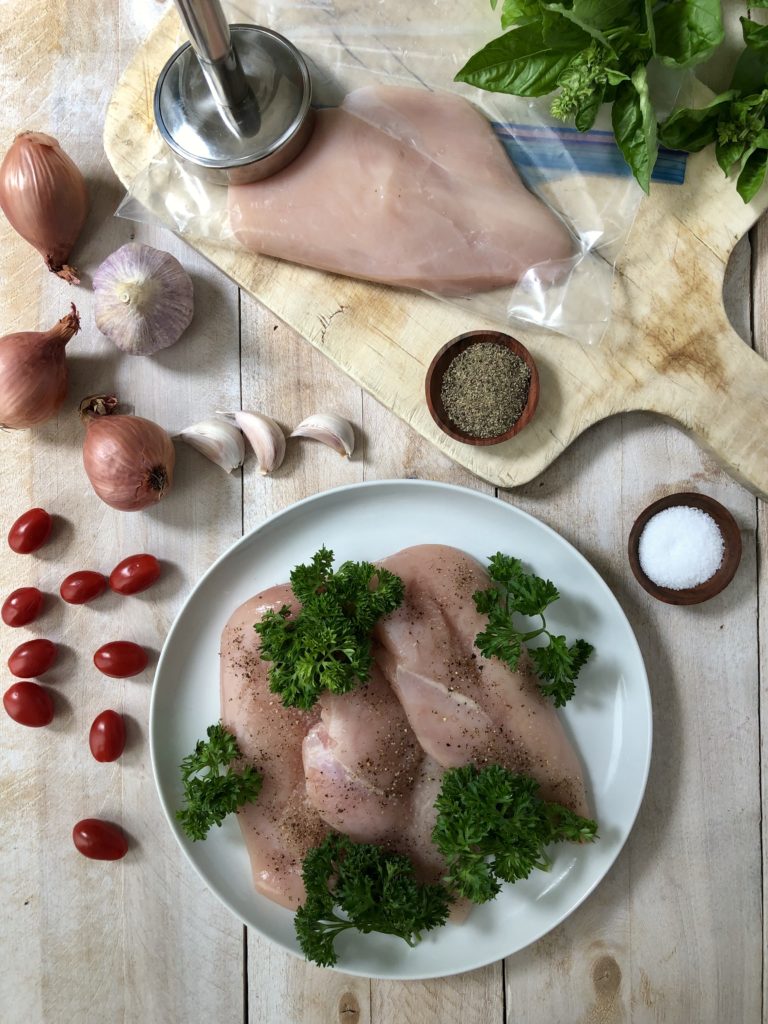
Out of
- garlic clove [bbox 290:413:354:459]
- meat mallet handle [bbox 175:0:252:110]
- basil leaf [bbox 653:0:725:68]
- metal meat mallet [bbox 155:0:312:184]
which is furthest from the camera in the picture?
garlic clove [bbox 290:413:354:459]

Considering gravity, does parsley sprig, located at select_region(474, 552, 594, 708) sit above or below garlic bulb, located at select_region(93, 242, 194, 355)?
below

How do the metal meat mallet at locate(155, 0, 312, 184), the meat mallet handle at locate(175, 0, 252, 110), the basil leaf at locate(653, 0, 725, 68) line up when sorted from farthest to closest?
the metal meat mallet at locate(155, 0, 312, 184), the basil leaf at locate(653, 0, 725, 68), the meat mallet handle at locate(175, 0, 252, 110)

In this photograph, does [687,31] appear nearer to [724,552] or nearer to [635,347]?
[635,347]

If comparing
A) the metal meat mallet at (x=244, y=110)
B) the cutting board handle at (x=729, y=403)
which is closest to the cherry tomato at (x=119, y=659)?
the metal meat mallet at (x=244, y=110)

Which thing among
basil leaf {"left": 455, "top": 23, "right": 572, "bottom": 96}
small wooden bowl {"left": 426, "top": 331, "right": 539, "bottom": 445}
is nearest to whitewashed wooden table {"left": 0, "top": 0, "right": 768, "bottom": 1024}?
small wooden bowl {"left": 426, "top": 331, "right": 539, "bottom": 445}

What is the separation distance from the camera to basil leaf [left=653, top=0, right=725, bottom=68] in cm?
124

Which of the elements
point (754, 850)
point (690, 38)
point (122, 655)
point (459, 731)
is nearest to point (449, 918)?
point (459, 731)

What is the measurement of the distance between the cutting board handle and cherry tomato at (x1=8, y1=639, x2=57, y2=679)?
1.16 metres

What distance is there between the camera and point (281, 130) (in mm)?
1354

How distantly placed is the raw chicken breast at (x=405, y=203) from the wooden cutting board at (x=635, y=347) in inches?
2.7

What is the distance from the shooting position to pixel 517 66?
51.6 inches

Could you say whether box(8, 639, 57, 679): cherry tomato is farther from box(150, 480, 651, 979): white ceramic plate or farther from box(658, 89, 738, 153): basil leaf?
box(658, 89, 738, 153): basil leaf

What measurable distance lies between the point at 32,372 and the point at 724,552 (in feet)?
4.02

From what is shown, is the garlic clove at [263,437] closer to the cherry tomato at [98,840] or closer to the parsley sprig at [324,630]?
the parsley sprig at [324,630]
